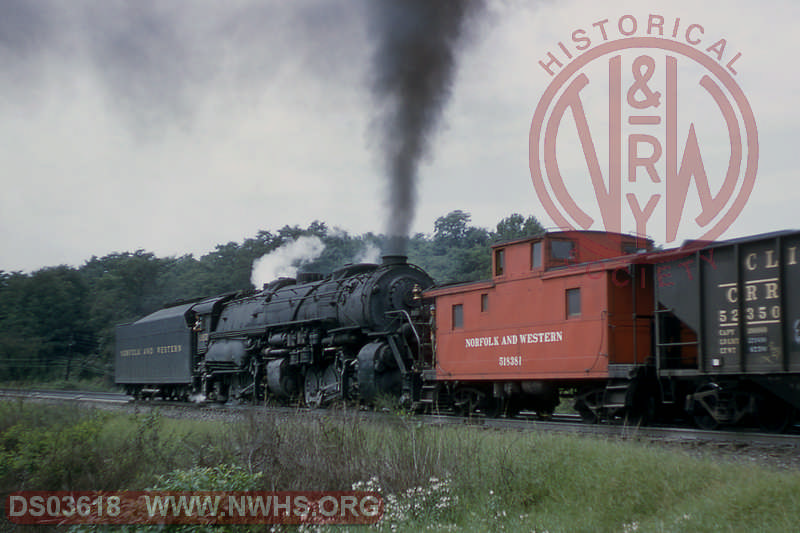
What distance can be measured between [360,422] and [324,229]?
4424 cm

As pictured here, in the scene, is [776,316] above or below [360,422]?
above

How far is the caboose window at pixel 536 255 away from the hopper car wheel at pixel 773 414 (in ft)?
15.4

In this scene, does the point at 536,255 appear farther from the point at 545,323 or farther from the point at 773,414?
the point at 773,414

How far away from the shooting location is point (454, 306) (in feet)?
53.9

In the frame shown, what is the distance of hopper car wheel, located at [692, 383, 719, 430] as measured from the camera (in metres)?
11.7

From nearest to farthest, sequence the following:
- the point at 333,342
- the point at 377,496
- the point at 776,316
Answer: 1. the point at 377,496
2. the point at 776,316
3. the point at 333,342

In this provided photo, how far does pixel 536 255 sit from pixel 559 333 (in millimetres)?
1732

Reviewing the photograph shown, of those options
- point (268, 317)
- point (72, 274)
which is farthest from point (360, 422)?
point (72, 274)

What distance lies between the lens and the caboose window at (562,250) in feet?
46.6

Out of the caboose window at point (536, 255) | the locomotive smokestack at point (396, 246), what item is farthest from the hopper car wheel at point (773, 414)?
the locomotive smokestack at point (396, 246)

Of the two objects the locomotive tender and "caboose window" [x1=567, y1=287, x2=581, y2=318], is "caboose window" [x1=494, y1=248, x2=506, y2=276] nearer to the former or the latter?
the locomotive tender

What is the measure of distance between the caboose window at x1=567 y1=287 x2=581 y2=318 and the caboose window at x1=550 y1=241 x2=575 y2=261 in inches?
36.0

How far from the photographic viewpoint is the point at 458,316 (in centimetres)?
1631

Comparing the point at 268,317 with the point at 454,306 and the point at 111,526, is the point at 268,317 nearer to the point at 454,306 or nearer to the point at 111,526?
the point at 454,306
